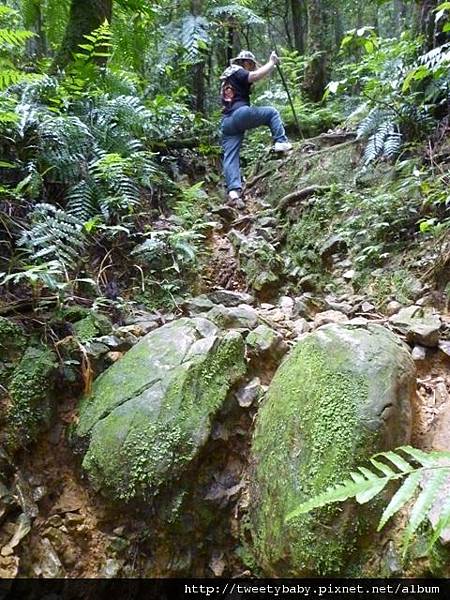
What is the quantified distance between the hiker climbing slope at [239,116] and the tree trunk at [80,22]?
67.2 inches

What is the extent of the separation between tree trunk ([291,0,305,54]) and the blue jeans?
6.42 m

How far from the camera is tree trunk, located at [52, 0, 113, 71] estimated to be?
545 centimetres

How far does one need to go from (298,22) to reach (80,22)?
25.7ft

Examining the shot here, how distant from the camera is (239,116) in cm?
621

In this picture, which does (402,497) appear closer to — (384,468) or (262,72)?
(384,468)

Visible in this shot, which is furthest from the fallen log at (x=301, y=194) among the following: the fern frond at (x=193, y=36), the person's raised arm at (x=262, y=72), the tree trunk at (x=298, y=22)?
the tree trunk at (x=298, y=22)

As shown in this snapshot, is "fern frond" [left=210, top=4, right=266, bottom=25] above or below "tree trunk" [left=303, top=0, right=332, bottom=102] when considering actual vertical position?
above

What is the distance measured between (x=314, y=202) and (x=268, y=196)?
3.11ft

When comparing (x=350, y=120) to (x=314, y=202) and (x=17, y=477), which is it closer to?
(x=314, y=202)

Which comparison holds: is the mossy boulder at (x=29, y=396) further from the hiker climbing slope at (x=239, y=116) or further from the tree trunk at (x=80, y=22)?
the tree trunk at (x=80, y=22)

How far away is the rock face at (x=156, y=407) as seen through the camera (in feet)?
8.37

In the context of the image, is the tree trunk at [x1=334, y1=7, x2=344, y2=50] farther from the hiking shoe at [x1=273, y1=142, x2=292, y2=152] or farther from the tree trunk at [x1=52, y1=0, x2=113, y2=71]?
the tree trunk at [x1=52, y1=0, x2=113, y2=71]

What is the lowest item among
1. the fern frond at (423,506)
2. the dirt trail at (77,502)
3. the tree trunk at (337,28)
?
the dirt trail at (77,502)

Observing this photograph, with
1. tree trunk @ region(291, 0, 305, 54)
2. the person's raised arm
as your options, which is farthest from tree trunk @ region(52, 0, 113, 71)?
tree trunk @ region(291, 0, 305, 54)
